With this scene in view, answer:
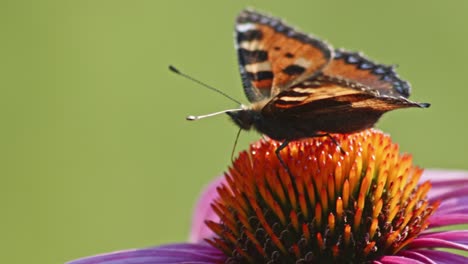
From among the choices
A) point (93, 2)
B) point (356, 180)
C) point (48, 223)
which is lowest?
point (48, 223)

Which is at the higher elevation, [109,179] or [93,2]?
[93,2]

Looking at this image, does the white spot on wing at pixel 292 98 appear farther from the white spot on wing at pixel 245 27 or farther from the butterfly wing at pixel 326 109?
the white spot on wing at pixel 245 27

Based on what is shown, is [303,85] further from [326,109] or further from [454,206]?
[454,206]

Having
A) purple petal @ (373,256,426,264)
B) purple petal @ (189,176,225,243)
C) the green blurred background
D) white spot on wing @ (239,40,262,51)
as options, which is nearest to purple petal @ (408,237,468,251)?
purple petal @ (373,256,426,264)

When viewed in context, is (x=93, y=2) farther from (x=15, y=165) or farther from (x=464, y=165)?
(x=464, y=165)

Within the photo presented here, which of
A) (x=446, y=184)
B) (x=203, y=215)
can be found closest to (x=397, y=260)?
(x=446, y=184)

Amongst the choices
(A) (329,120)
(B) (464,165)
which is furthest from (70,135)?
(A) (329,120)
